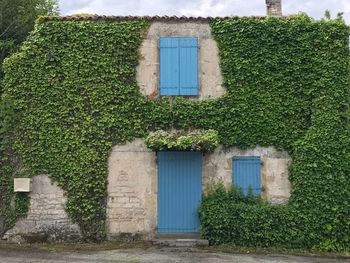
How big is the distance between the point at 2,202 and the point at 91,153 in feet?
8.37

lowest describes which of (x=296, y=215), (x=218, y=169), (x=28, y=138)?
(x=296, y=215)

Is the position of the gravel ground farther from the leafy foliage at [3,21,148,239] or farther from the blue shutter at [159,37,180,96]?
the blue shutter at [159,37,180,96]

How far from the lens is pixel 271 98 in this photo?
471 inches

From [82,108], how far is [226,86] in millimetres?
3723

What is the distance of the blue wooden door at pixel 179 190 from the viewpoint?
11773mm

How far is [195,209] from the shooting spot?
11.8 m

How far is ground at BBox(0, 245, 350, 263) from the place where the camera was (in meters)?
9.84

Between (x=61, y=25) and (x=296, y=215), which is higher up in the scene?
(x=61, y=25)

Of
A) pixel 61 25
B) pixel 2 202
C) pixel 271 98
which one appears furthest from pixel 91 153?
pixel 271 98

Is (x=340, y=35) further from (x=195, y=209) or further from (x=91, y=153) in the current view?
(x=91, y=153)

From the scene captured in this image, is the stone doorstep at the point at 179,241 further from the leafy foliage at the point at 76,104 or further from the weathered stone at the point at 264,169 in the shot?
the leafy foliage at the point at 76,104

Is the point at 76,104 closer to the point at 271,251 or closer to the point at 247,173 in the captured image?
the point at 247,173

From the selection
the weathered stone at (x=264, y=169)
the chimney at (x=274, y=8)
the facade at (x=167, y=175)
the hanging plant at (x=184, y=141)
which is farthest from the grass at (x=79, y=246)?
the chimney at (x=274, y=8)

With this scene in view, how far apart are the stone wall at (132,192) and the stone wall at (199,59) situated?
1593 mm
